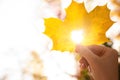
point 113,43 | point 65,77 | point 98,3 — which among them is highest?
point 98,3

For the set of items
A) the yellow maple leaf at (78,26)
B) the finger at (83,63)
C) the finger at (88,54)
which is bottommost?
the finger at (83,63)

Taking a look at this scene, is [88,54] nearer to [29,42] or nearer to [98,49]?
[98,49]

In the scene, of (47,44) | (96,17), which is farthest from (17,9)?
(96,17)

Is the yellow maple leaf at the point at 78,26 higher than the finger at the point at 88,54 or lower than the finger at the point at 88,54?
higher

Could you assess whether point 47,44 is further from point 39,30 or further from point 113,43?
point 113,43
